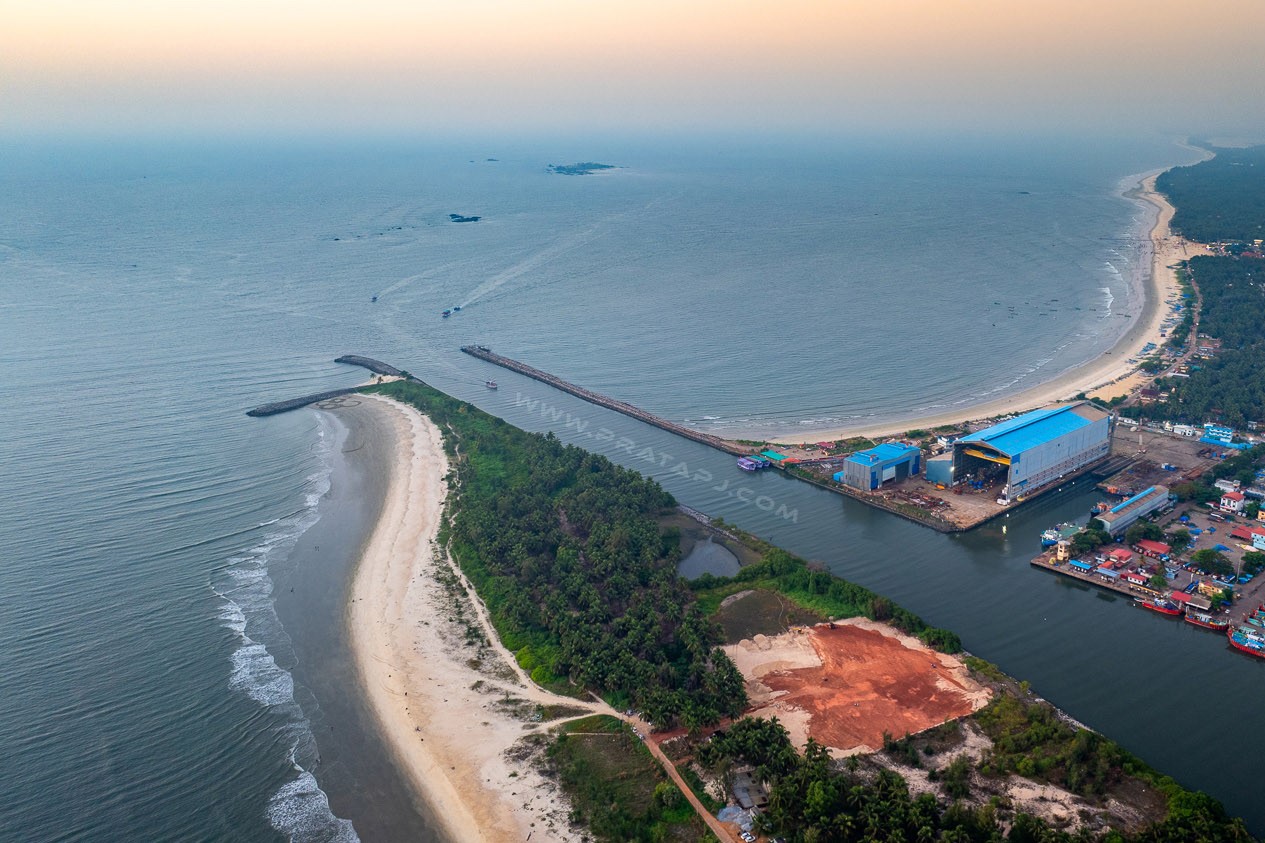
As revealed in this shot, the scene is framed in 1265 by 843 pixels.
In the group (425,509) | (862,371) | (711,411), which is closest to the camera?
(425,509)

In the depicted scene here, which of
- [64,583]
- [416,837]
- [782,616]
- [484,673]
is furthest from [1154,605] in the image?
[64,583]

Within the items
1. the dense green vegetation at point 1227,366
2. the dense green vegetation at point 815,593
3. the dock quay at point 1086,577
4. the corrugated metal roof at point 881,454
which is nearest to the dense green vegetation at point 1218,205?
the dense green vegetation at point 1227,366

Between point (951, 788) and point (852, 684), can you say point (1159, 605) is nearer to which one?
point (852, 684)

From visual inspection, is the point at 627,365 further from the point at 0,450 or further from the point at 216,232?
the point at 216,232

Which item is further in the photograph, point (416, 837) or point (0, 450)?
point (0, 450)

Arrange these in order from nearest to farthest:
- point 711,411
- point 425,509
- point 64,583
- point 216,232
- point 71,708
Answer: point 71,708 < point 64,583 < point 425,509 < point 711,411 < point 216,232

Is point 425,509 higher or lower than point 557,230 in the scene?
lower
